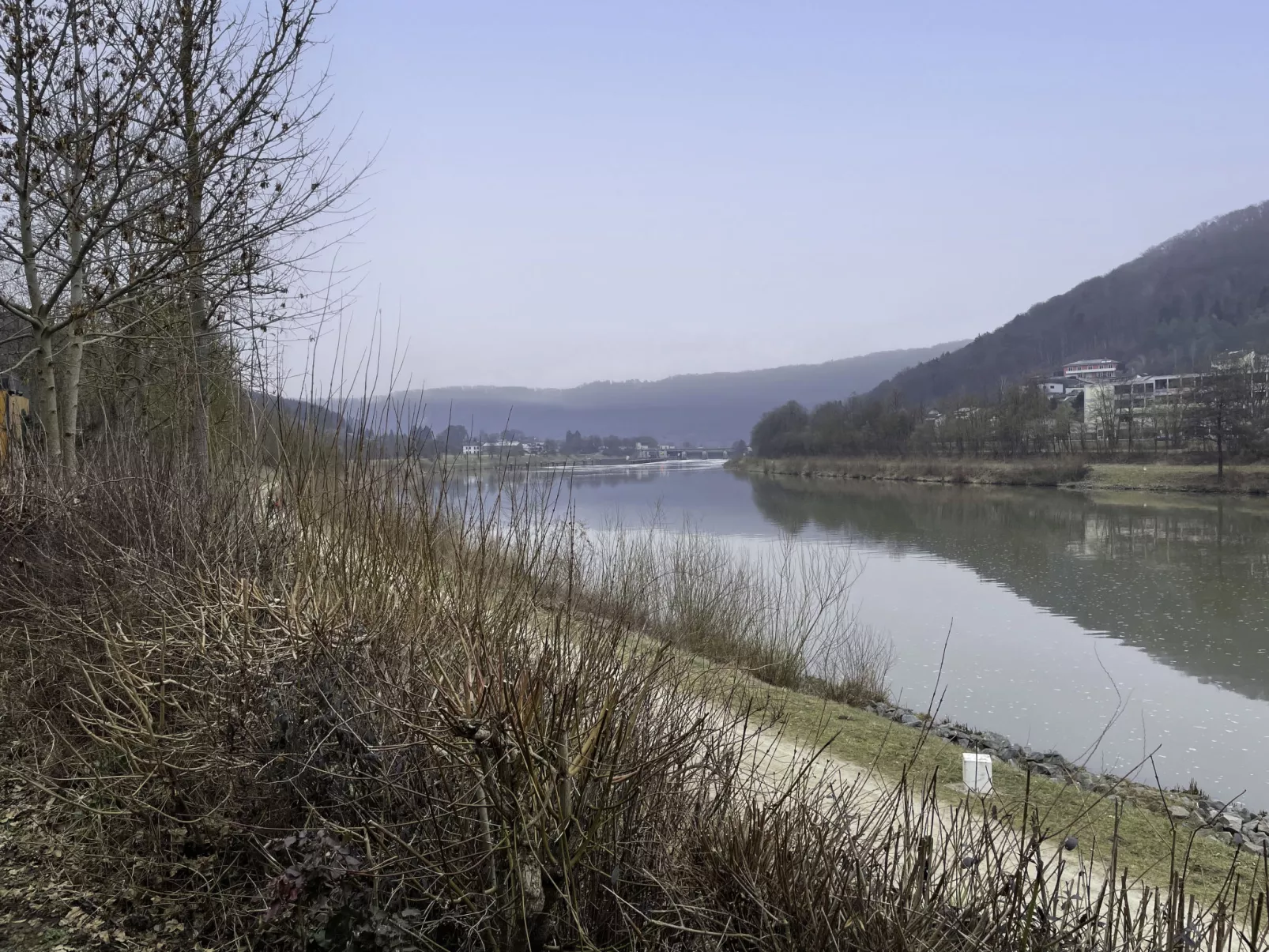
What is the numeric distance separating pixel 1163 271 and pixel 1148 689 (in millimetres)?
200746

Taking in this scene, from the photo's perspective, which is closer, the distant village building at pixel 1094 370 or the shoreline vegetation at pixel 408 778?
the shoreline vegetation at pixel 408 778

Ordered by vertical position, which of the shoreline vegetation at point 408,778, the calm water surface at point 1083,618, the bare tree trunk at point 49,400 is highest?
the bare tree trunk at point 49,400

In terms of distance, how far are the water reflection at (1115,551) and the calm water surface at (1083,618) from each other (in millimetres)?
68

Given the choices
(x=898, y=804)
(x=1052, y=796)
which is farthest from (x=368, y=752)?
(x=1052, y=796)

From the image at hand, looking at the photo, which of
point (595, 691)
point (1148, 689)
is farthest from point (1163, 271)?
point (595, 691)

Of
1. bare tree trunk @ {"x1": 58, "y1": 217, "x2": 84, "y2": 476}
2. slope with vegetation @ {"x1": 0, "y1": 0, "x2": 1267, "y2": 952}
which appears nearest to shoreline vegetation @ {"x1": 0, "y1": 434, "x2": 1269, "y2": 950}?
slope with vegetation @ {"x1": 0, "y1": 0, "x2": 1267, "y2": 952}

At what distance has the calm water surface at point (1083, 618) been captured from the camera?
1082 cm

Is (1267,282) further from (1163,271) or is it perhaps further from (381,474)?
(381,474)

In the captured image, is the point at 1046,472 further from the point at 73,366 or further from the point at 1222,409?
the point at 73,366

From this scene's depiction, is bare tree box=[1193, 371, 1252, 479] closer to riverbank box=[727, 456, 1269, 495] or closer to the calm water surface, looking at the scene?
riverbank box=[727, 456, 1269, 495]

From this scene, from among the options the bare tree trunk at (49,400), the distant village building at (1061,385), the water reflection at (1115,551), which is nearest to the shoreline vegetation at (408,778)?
the bare tree trunk at (49,400)

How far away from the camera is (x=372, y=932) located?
8.35 feet

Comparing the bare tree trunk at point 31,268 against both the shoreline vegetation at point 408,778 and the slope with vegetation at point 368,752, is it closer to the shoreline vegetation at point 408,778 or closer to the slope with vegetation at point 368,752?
the slope with vegetation at point 368,752

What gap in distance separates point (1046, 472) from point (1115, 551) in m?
28.9
